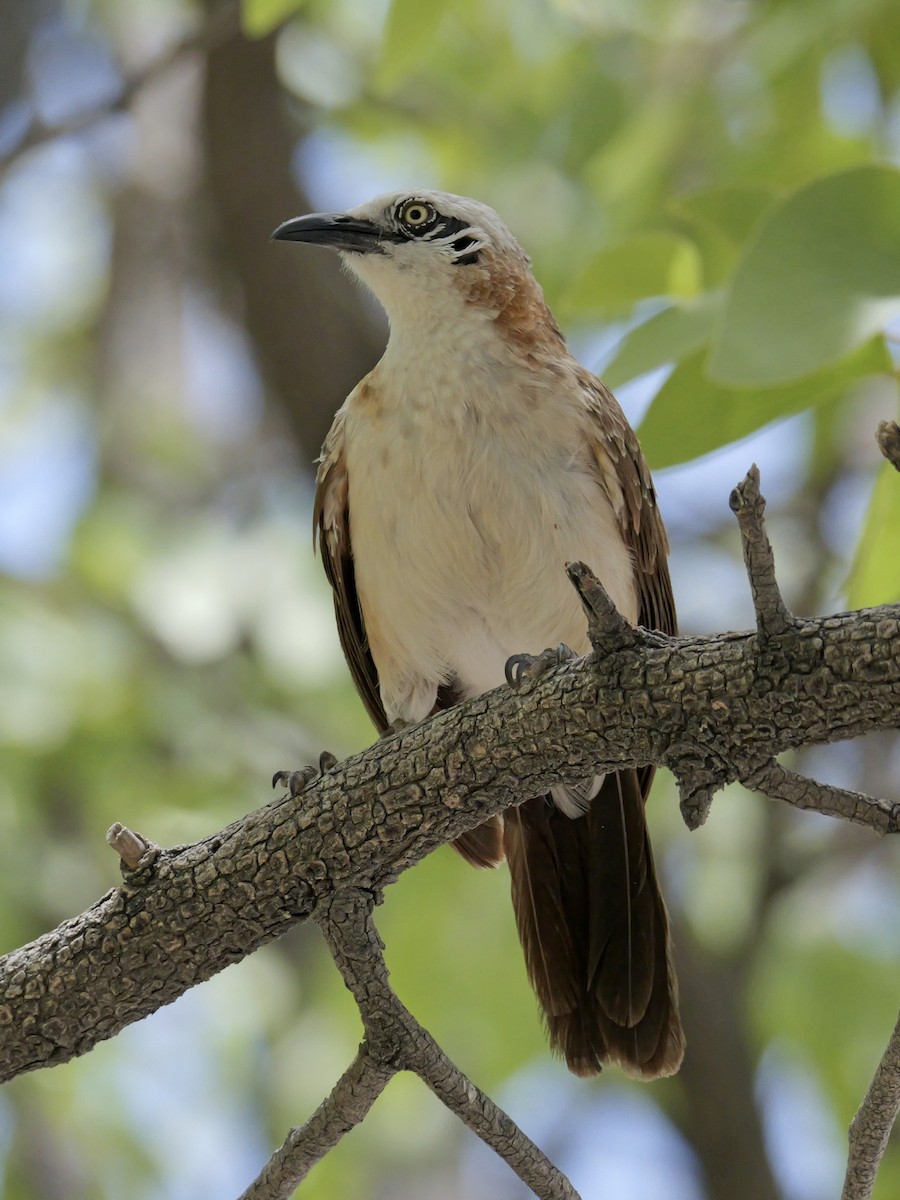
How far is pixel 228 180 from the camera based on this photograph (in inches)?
286

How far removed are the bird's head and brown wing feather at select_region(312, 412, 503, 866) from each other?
512 millimetres

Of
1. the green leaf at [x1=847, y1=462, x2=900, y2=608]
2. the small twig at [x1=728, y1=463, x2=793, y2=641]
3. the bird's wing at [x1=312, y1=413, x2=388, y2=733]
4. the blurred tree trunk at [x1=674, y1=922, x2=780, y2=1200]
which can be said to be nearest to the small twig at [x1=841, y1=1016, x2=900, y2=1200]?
the small twig at [x1=728, y1=463, x2=793, y2=641]

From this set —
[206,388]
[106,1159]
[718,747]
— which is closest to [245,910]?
[718,747]

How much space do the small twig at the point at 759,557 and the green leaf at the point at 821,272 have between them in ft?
2.15

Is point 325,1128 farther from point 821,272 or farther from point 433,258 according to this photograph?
point 433,258

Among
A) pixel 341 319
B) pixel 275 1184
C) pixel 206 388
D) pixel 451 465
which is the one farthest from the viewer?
pixel 206 388

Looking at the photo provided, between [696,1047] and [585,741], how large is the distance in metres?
3.98

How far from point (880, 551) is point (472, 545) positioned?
1.31 m

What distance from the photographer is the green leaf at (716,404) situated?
333cm

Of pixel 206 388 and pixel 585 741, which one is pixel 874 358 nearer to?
pixel 585 741

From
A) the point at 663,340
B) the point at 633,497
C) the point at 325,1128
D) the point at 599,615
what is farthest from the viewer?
the point at 633,497

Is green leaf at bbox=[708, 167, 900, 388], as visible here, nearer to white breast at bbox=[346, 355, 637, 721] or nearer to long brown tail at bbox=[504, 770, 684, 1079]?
white breast at bbox=[346, 355, 637, 721]

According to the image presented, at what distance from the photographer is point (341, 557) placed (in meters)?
4.72

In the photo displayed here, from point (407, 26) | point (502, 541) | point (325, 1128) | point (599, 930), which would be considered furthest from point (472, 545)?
point (325, 1128)
